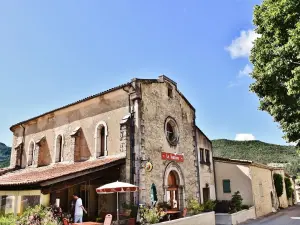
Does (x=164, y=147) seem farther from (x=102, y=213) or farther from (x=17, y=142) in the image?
(x=17, y=142)

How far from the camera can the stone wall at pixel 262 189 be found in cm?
2061

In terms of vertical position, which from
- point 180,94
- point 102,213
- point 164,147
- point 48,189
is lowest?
point 102,213

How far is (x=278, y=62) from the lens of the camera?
33.7ft

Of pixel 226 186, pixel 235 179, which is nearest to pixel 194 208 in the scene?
pixel 226 186

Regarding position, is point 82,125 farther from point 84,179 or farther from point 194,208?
point 194,208

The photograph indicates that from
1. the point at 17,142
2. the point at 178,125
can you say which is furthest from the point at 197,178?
the point at 17,142

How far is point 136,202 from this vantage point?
532 inches

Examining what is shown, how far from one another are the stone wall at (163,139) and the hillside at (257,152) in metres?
32.2

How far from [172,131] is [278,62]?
28.5 ft

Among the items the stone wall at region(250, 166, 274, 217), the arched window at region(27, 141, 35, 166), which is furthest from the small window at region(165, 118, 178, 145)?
the arched window at region(27, 141, 35, 166)

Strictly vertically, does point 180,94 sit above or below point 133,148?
above

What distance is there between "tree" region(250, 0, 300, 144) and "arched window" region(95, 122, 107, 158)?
8.53 m

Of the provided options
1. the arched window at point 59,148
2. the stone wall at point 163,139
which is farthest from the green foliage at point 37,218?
the arched window at point 59,148

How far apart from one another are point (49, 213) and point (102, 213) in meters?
4.66
